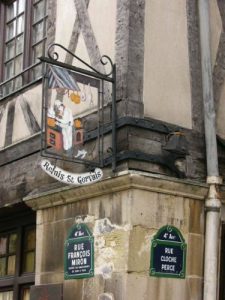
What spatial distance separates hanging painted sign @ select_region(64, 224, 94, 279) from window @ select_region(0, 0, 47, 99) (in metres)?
1.88

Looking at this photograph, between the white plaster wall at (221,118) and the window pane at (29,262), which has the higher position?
the white plaster wall at (221,118)

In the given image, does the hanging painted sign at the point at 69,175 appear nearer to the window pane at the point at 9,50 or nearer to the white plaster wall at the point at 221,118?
the white plaster wall at the point at 221,118

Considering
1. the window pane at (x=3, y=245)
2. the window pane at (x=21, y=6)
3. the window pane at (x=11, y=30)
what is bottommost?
the window pane at (x=3, y=245)

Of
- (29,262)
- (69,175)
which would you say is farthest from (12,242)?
(69,175)

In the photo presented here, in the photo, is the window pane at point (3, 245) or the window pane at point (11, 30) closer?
the window pane at point (3, 245)

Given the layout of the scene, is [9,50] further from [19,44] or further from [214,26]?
[214,26]

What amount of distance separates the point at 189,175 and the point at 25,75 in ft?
7.80

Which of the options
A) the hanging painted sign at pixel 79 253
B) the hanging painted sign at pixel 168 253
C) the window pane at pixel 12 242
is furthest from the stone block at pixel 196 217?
the window pane at pixel 12 242

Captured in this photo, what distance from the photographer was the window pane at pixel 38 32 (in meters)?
7.84

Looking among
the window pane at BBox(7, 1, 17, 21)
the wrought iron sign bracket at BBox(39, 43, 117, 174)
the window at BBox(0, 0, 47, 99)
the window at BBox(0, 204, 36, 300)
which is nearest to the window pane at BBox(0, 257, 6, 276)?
the window at BBox(0, 204, 36, 300)

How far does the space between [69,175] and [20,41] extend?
252 centimetres

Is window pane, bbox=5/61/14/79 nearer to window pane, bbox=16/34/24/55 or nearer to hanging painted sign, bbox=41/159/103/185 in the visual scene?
window pane, bbox=16/34/24/55

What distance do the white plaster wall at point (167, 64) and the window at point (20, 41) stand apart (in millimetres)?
1516

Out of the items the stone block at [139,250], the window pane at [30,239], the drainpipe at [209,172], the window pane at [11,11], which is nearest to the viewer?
the stone block at [139,250]
